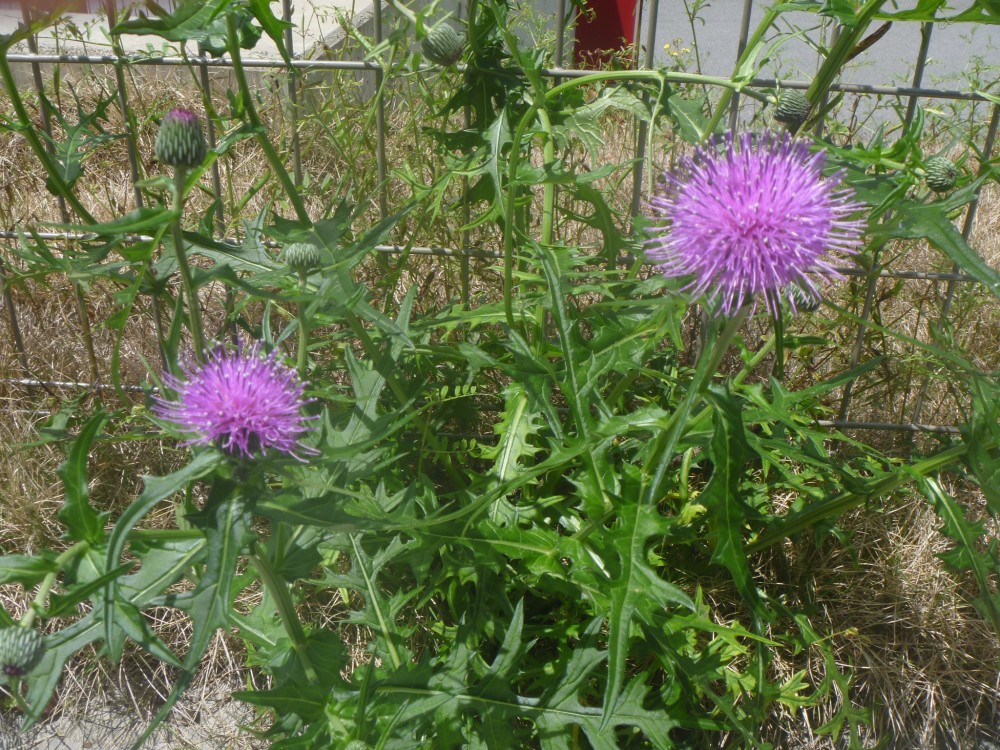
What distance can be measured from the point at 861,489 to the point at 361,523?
1.26m

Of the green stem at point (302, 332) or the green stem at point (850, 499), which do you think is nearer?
the green stem at point (302, 332)

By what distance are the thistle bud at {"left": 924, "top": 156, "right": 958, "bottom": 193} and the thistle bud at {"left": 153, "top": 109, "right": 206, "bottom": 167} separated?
167 cm

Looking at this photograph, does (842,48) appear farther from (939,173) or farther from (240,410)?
(240,410)

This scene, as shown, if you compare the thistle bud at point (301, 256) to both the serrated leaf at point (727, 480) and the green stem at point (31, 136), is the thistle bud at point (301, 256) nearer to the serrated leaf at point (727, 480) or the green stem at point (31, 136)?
the green stem at point (31, 136)

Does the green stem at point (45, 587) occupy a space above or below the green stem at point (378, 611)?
above

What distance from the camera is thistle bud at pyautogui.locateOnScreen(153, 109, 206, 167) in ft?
5.02

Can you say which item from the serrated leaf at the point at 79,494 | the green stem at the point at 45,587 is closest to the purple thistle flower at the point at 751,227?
the serrated leaf at the point at 79,494

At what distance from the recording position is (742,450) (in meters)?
1.49

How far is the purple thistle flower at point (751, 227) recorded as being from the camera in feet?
4.52

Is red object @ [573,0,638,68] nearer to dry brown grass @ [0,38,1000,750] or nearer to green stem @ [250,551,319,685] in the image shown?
dry brown grass @ [0,38,1000,750]

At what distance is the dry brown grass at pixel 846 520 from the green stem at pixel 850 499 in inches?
15.5

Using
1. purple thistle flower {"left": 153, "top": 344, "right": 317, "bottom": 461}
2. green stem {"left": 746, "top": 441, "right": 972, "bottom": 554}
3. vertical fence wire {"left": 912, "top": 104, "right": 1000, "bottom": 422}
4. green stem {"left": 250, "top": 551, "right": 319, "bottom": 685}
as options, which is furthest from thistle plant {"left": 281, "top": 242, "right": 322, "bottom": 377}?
vertical fence wire {"left": 912, "top": 104, "right": 1000, "bottom": 422}

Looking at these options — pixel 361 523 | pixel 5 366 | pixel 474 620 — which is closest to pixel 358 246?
pixel 361 523

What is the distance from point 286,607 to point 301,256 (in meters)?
0.68
